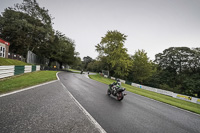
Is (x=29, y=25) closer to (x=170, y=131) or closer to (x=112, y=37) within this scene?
(x=112, y=37)

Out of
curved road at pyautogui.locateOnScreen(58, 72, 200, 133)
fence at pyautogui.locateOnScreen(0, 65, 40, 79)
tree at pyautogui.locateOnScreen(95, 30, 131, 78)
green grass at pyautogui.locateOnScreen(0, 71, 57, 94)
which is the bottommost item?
curved road at pyautogui.locateOnScreen(58, 72, 200, 133)

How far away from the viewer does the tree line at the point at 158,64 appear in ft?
90.5

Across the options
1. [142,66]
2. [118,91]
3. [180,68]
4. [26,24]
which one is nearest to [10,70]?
[118,91]

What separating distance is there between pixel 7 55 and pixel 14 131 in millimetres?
24667

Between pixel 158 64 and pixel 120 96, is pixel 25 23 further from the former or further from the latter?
pixel 158 64

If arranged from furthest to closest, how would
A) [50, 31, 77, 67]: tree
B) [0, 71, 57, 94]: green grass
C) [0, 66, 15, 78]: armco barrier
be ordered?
[50, 31, 77, 67]: tree → [0, 66, 15, 78]: armco barrier → [0, 71, 57, 94]: green grass

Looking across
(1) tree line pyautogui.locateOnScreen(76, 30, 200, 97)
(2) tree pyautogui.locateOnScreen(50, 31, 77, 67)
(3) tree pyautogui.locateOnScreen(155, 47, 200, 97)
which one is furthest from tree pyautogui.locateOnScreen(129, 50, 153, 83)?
(2) tree pyautogui.locateOnScreen(50, 31, 77, 67)

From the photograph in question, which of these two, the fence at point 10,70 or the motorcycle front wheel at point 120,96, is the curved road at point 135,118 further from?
the fence at point 10,70

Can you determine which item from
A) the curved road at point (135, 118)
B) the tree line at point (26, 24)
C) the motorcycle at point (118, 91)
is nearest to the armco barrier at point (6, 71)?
the curved road at point (135, 118)

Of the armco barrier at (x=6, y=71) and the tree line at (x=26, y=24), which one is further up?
the tree line at (x=26, y=24)

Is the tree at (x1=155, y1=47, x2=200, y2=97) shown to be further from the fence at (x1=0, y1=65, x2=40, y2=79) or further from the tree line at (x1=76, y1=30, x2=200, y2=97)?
the fence at (x1=0, y1=65, x2=40, y2=79)

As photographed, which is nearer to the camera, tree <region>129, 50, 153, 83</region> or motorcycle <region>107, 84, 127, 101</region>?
motorcycle <region>107, 84, 127, 101</region>

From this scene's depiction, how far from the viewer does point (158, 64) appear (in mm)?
42562

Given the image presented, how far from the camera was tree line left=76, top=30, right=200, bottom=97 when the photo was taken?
90.5 feet
